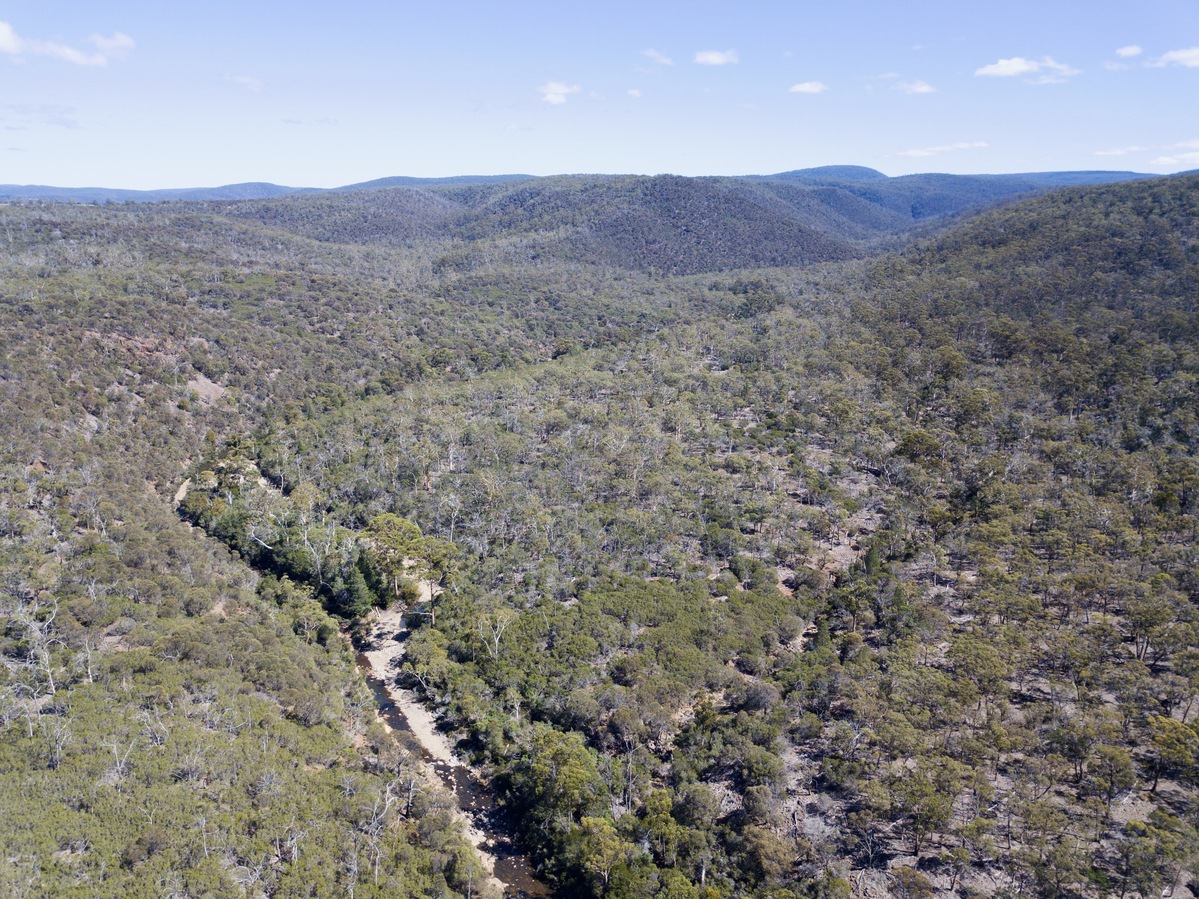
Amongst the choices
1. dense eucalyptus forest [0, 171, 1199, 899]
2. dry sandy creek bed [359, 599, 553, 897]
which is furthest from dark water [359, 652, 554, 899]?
dense eucalyptus forest [0, 171, 1199, 899]

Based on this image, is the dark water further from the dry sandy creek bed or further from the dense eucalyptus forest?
the dense eucalyptus forest

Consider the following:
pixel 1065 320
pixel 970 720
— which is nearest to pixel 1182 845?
pixel 970 720

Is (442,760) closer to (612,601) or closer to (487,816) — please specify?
(487,816)

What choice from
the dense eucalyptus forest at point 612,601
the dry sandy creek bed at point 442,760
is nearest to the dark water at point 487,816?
the dry sandy creek bed at point 442,760

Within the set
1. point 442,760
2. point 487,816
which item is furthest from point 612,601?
point 487,816

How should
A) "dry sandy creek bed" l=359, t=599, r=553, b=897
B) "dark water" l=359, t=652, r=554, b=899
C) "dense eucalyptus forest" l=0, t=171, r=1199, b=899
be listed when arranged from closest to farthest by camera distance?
"dense eucalyptus forest" l=0, t=171, r=1199, b=899
"dark water" l=359, t=652, r=554, b=899
"dry sandy creek bed" l=359, t=599, r=553, b=897

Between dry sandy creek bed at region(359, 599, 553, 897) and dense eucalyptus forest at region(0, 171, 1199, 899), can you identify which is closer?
dense eucalyptus forest at region(0, 171, 1199, 899)
